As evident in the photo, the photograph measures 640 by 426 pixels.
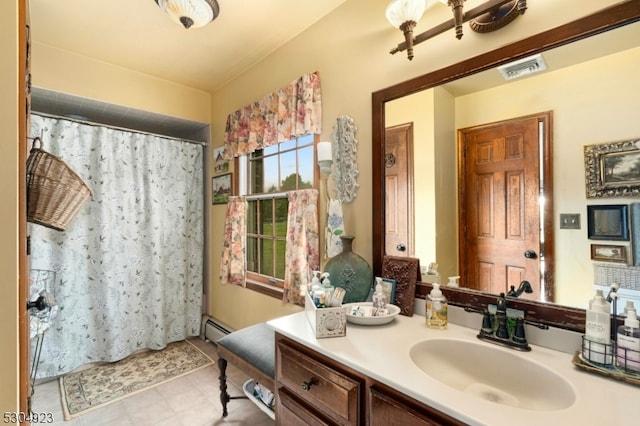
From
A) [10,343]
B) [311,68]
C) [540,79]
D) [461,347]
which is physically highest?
[311,68]

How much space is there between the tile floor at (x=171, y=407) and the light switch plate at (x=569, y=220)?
189 centimetres

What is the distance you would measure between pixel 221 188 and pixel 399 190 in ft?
6.44

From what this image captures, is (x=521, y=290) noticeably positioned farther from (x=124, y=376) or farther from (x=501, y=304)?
(x=124, y=376)

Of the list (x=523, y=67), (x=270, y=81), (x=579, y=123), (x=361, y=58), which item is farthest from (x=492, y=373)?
(x=270, y=81)

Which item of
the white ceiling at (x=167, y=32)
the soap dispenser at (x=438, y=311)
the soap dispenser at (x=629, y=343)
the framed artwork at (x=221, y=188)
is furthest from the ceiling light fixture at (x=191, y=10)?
the soap dispenser at (x=629, y=343)

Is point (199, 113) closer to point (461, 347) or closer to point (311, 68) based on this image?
point (311, 68)

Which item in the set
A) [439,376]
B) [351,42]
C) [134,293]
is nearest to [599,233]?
[439,376]

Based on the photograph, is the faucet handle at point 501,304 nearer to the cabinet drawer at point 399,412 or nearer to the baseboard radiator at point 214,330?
the cabinet drawer at point 399,412

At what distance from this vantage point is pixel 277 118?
2.10 meters

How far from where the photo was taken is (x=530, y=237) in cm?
107

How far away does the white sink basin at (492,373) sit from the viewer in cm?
84

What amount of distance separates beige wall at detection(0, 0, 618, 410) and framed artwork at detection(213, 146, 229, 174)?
103mm

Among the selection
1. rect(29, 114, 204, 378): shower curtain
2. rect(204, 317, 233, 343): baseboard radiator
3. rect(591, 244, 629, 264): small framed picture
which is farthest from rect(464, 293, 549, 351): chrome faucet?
rect(29, 114, 204, 378): shower curtain

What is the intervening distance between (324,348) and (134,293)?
2317 millimetres
